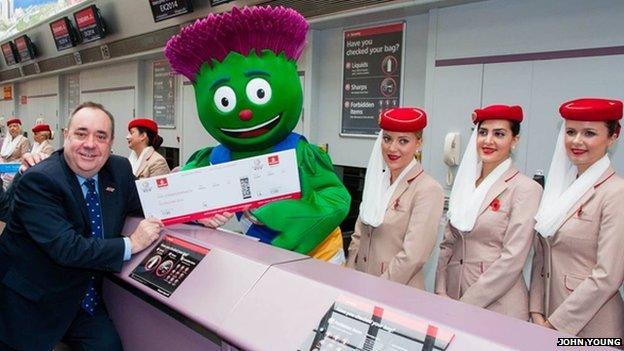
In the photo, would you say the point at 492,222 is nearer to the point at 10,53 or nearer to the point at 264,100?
the point at 264,100

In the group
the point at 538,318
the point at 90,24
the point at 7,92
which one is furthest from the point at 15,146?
→ the point at 538,318

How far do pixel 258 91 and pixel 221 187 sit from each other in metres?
0.52

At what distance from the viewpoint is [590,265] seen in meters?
1.64

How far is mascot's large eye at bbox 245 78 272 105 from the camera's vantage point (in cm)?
187

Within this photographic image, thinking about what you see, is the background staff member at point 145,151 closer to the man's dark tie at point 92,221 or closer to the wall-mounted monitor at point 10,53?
the man's dark tie at point 92,221

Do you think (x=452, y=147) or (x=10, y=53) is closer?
(x=452, y=147)

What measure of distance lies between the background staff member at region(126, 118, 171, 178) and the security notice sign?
1716mm

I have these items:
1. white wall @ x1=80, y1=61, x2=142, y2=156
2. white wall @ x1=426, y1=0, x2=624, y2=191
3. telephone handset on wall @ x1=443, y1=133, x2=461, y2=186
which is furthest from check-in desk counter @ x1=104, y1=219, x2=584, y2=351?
white wall @ x1=80, y1=61, x2=142, y2=156

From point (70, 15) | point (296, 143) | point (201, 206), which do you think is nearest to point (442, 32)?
point (296, 143)

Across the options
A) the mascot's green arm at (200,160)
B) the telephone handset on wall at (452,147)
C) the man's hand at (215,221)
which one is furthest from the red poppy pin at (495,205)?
the telephone handset on wall at (452,147)

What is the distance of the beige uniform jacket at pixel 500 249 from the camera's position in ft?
5.76

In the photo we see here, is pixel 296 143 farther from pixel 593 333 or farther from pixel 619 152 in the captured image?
pixel 619 152

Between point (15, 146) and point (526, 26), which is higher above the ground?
point (526, 26)

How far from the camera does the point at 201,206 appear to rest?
5.14ft
